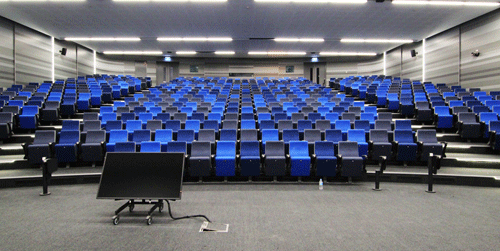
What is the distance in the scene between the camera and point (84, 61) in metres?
14.9

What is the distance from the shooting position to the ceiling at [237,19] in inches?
340

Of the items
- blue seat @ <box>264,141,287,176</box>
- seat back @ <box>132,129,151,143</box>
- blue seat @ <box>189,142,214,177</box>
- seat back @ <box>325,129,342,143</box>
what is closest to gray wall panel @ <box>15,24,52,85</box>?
seat back @ <box>132,129,151,143</box>

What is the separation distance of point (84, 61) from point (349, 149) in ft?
48.3

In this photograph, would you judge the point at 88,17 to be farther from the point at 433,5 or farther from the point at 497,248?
the point at 497,248

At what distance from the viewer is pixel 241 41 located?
A: 44.0 ft

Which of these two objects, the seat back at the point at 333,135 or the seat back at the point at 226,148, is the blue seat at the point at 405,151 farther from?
the seat back at the point at 226,148

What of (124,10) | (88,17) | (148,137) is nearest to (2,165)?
(148,137)

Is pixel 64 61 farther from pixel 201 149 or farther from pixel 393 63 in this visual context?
pixel 393 63

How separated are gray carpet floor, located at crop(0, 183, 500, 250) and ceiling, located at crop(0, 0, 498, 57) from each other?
6.34 meters

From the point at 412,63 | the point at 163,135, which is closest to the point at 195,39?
the point at 163,135

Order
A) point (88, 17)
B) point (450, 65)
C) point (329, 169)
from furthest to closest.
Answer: point (450, 65)
point (88, 17)
point (329, 169)

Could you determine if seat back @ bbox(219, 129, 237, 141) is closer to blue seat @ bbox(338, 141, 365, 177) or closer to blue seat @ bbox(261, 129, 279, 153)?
blue seat @ bbox(261, 129, 279, 153)

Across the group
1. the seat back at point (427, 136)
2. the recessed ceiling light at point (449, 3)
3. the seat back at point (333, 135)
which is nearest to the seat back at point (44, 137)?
the seat back at point (333, 135)

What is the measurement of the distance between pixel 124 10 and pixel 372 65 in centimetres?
1408
